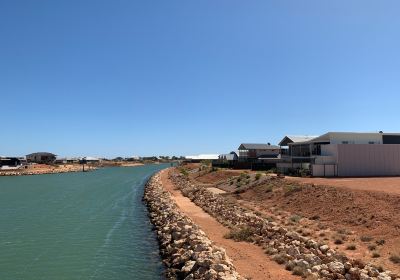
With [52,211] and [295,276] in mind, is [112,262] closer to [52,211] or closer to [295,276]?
[295,276]

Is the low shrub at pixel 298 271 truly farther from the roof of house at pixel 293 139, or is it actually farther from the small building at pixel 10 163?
the small building at pixel 10 163

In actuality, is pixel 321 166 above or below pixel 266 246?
above

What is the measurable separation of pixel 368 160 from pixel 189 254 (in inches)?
1345

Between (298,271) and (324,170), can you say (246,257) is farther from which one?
(324,170)

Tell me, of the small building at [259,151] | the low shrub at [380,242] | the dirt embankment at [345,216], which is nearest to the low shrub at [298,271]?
the dirt embankment at [345,216]

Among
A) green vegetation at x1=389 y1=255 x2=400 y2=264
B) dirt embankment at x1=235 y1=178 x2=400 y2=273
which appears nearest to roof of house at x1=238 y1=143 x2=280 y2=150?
dirt embankment at x1=235 y1=178 x2=400 y2=273

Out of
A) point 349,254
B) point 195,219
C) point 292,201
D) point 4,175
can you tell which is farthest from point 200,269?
point 4,175

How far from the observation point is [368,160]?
48.5 metres

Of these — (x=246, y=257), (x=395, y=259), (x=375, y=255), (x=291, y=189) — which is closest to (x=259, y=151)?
(x=291, y=189)

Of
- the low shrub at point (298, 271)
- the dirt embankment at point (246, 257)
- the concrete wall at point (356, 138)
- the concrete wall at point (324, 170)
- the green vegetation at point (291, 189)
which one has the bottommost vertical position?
the dirt embankment at point (246, 257)

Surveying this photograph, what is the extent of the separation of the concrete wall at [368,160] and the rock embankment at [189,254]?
77.5 feet

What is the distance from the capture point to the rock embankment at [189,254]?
1706cm

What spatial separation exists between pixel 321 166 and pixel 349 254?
30.1 metres

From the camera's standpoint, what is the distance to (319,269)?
53.7ft
